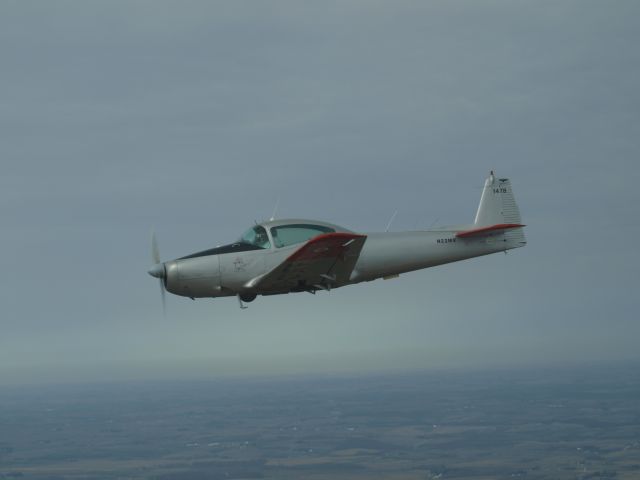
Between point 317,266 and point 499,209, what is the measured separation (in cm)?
789

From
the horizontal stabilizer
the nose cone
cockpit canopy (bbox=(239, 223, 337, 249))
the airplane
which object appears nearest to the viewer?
the airplane

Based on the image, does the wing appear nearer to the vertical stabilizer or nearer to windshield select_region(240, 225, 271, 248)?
windshield select_region(240, 225, 271, 248)

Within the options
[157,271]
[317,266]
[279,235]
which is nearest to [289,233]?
[279,235]

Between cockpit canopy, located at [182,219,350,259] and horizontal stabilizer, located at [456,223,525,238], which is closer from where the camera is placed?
cockpit canopy, located at [182,219,350,259]

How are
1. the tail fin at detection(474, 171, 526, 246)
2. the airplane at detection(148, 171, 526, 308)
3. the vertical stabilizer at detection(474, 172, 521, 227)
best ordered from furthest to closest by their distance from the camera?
the vertical stabilizer at detection(474, 172, 521, 227)
the tail fin at detection(474, 171, 526, 246)
the airplane at detection(148, 171, 526, 308)

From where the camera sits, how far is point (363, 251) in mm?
24859

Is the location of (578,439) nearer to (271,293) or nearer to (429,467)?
(429,467)

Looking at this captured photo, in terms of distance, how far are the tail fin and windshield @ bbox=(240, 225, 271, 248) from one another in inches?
300

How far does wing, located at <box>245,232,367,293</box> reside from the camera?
71.9ft

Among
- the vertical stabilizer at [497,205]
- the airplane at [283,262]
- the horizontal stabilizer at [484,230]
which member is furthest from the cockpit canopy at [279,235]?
the vertical stabilizer at [497,205]

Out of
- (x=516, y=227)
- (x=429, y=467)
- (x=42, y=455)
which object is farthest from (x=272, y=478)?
(x=516, y=227)

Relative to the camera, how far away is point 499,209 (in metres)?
27.7

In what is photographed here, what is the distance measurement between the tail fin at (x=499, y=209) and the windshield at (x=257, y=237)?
25.0 feet

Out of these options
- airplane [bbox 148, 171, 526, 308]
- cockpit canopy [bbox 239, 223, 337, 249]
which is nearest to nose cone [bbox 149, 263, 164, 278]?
airplane [bbox 148, 171, 526, 308]
